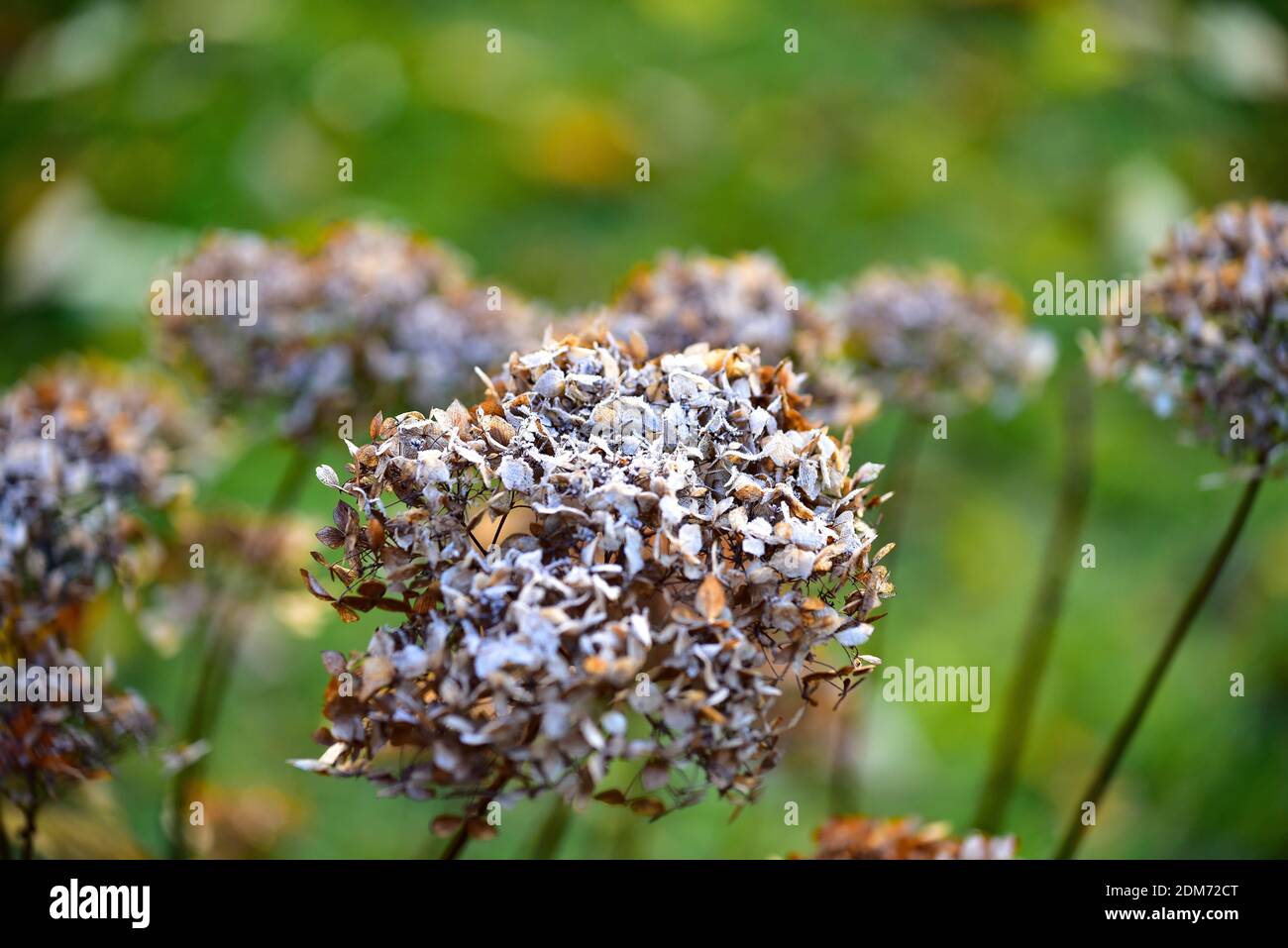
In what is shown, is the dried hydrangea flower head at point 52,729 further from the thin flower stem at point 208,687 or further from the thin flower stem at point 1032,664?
the thin flower stem at point 1032,664

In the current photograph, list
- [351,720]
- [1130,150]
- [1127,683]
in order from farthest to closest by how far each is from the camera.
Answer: [1130,150], [1127,683], [351,720]

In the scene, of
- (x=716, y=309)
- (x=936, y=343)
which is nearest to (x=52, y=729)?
(x=716, y=309)

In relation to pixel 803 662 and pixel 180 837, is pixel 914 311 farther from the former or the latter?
pixel 180 837

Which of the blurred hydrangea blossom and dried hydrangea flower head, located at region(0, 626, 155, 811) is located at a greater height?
the blurred hydrangea blossom

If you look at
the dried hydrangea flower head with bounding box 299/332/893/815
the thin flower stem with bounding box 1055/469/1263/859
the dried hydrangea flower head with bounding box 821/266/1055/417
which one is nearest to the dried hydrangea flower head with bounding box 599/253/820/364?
the dried hydrangea flower head with bounding box 821/266/1055/417

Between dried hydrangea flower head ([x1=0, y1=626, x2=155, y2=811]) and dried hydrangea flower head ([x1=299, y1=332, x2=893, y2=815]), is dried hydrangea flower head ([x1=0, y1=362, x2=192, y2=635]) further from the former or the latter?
dried hydrangea flower head ([x1=299, y1=332, x2=893, y2=815])

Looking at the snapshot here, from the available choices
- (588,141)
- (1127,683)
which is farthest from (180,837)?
(588,141)
